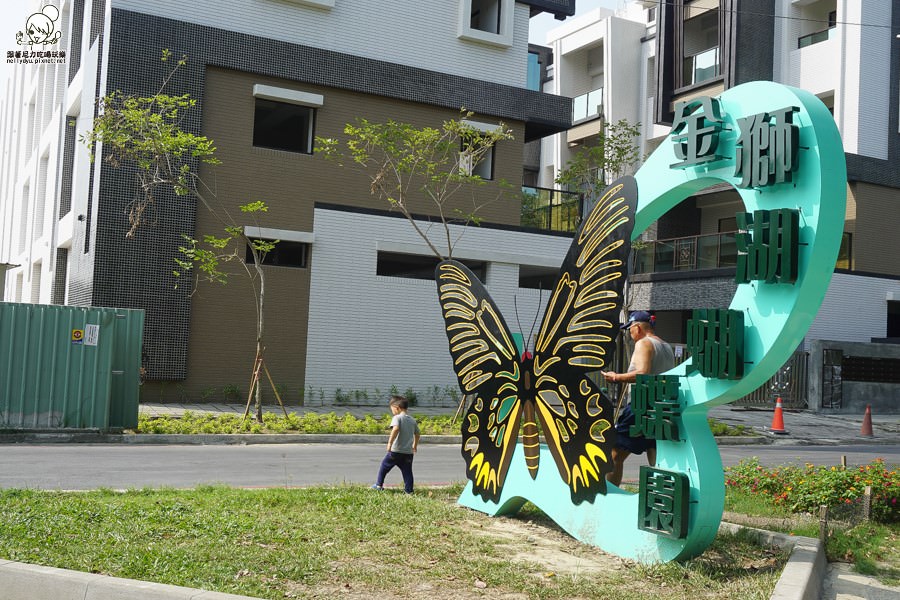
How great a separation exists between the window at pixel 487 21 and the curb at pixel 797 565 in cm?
1883

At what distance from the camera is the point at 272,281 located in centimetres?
2141

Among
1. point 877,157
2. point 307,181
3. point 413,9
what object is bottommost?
point 307,181

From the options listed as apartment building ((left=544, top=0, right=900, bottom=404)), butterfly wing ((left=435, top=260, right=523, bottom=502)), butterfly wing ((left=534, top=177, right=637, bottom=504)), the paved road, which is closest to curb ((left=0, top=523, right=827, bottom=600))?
butterfly wing ((left=534, top=177, right=637, bottom=504))

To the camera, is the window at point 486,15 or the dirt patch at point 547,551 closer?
the dirt patch at point 547,551

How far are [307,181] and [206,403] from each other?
594 cm

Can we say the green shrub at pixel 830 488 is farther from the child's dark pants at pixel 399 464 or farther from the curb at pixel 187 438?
the curb at pixel 187 438

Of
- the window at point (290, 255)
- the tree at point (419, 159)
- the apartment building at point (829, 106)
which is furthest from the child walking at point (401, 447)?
the apartment building at point (829, 106)

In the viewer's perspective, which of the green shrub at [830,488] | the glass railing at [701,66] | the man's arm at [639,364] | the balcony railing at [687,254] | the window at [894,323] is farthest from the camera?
the window at [894,323]

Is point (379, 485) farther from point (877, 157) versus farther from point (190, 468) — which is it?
point (877, 157)

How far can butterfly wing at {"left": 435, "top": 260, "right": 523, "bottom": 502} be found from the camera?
28.3 feet

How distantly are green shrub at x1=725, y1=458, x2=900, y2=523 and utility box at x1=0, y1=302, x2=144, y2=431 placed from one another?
10.2m

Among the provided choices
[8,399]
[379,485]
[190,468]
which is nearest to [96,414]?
[8,399]

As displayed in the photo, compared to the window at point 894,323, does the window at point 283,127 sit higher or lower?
higher

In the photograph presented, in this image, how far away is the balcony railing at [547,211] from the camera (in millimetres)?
25516
